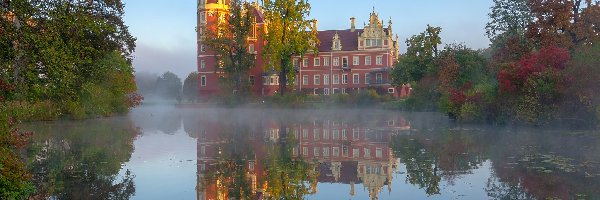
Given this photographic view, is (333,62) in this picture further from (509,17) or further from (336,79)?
(509,17)

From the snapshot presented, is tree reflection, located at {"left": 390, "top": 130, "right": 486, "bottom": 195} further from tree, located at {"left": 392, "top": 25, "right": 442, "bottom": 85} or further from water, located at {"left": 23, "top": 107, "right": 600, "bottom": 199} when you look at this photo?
tree, located at {"left": 392, "top": 25, "right": 442, "bottom": 85}

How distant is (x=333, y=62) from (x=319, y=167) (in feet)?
244

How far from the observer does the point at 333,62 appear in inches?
3529

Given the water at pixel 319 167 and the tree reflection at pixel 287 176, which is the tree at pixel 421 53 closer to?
the water at pixel 319 167

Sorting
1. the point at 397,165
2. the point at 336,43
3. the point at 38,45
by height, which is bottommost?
the point at 397,165

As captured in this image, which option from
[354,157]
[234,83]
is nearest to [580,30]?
[354,157]

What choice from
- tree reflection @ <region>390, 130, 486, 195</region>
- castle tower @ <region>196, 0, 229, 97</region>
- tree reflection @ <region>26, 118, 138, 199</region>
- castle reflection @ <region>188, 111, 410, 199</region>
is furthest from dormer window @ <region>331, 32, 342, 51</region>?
tree reflection @ <region>26, 118, 138, 199</region>

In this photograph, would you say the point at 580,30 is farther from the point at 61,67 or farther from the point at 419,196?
the point at 61,67

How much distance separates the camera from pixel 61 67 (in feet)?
46.6

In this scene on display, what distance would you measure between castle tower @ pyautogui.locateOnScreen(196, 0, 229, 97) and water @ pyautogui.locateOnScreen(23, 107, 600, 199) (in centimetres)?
6179

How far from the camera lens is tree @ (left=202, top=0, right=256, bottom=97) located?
6806 cm

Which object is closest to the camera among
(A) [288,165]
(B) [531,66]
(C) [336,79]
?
(A) [288,165]

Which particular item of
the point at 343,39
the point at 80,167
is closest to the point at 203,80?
the point at 343,39

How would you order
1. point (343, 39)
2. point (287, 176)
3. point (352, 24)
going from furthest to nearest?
point (352, 24) → point (343, 39) → point (287, 176)
